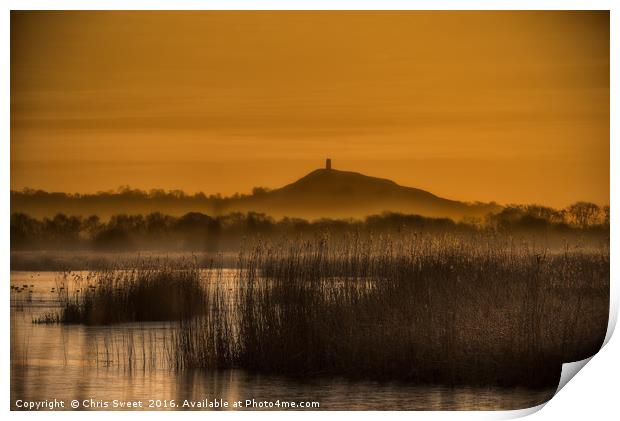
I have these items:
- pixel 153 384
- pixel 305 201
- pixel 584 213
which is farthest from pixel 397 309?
pixel 153 384

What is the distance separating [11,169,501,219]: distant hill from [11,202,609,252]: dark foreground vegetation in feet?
0.13

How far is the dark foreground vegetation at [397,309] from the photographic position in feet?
24.4

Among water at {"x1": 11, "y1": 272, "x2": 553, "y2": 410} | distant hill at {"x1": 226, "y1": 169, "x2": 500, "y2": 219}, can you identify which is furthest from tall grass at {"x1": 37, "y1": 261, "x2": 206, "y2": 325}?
A: distant hill at {"x1": 226, "y1": 169, "x2": 500, "y2": 219}

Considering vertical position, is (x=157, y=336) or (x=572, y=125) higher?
(x=572, y=125)

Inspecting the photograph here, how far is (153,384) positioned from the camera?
24.5 ft

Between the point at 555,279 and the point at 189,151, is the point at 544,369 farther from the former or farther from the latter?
the point at 189,151

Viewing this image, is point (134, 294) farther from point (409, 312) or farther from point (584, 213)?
point (584, 213)

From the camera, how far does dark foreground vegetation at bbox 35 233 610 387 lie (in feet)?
24.4

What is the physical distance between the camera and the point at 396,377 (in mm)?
7422

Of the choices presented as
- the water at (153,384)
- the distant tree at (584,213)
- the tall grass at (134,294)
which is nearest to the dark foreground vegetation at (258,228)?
the distant tree at (584,213)

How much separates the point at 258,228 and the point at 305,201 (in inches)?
12.1

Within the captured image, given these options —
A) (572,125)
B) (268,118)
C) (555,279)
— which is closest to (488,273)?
(555,279)

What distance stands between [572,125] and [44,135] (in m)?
2.85

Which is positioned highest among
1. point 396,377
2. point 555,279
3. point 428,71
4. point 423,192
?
point 428,71
